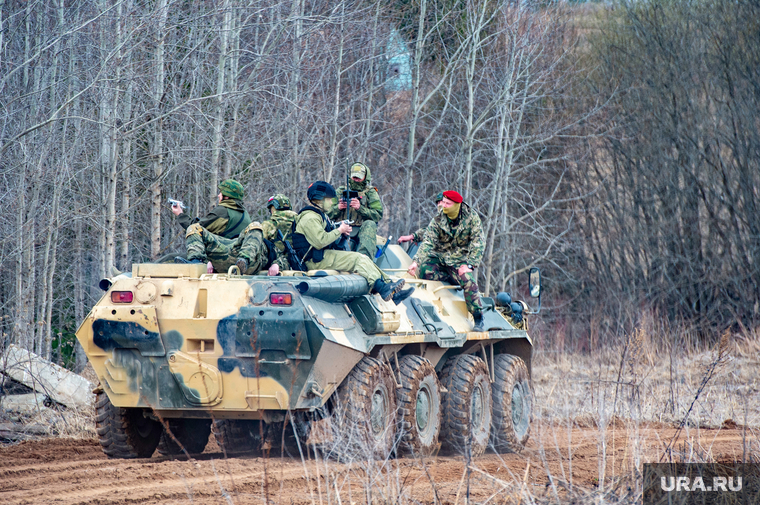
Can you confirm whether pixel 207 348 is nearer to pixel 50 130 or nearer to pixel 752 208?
pixel 50 130

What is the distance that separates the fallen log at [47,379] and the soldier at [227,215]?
3.13 metres

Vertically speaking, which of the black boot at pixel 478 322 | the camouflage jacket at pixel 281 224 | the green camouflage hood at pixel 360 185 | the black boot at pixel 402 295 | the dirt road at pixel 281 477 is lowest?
the dirt road at pixel 281 477

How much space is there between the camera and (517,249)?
933 inches

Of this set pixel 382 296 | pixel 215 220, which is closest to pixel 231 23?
pixel 215 220

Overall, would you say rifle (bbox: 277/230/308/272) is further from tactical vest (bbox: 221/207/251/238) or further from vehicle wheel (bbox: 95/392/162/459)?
vehicle wheel (bbox: 95/392/162/459)

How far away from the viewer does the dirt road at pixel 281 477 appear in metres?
6.10

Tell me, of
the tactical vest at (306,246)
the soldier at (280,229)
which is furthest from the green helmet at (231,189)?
the tactical vest at (306,246)

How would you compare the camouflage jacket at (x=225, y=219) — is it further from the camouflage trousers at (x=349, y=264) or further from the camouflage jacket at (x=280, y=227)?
the camouflage trousers at (x=349, y=264)

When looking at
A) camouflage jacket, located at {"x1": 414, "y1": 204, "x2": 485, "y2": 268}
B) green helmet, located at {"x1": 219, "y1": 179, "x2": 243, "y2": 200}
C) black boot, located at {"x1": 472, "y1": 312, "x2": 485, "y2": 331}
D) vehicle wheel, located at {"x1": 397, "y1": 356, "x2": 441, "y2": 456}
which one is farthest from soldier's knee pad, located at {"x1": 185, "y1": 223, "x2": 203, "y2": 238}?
black boot, located at {"x1": 472, "y1": 312, "x2": 485, "y2": 331}

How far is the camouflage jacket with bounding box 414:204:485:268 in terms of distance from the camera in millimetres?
10297

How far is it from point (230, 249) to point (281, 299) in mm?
1369

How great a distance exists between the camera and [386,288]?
8.75 meters

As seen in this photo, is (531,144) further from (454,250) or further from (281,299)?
(281,299)

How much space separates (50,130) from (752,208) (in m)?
15.1
